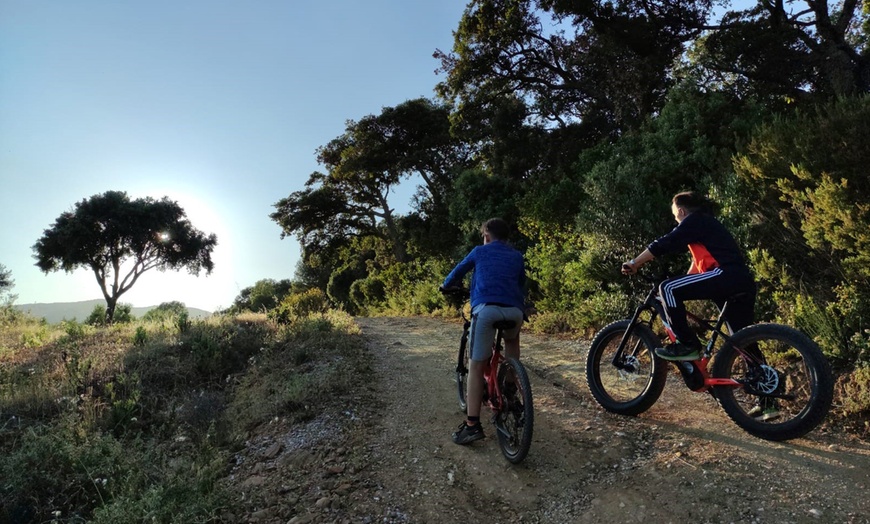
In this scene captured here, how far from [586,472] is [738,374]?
158 centimetres

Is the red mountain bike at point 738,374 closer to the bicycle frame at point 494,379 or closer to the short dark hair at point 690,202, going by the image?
the short dark hair at point 690,202

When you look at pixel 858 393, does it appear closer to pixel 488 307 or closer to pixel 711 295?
pixel 711 295

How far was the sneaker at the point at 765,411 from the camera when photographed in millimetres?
3637

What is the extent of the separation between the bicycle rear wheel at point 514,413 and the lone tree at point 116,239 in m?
24.1

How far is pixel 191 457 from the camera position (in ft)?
15.3

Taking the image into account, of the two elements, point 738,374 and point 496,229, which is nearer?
point 738,374

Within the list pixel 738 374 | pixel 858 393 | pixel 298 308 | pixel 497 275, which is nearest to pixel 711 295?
pixel 738 374

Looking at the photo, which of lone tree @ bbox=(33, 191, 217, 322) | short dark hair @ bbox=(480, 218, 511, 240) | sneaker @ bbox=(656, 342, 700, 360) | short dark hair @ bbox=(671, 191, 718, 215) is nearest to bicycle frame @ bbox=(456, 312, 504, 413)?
short dark hair @ bbox=(480, 218, 511, 240)

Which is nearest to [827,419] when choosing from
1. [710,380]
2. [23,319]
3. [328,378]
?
[710,380]

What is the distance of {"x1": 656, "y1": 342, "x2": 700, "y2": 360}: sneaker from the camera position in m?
3.91

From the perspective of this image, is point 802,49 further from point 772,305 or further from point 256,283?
point 256,283

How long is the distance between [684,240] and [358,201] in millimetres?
23091

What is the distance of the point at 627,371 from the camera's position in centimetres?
448

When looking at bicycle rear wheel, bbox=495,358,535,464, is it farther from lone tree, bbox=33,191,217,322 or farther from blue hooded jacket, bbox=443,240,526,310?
lone tree, bbox=33,191,217,322
